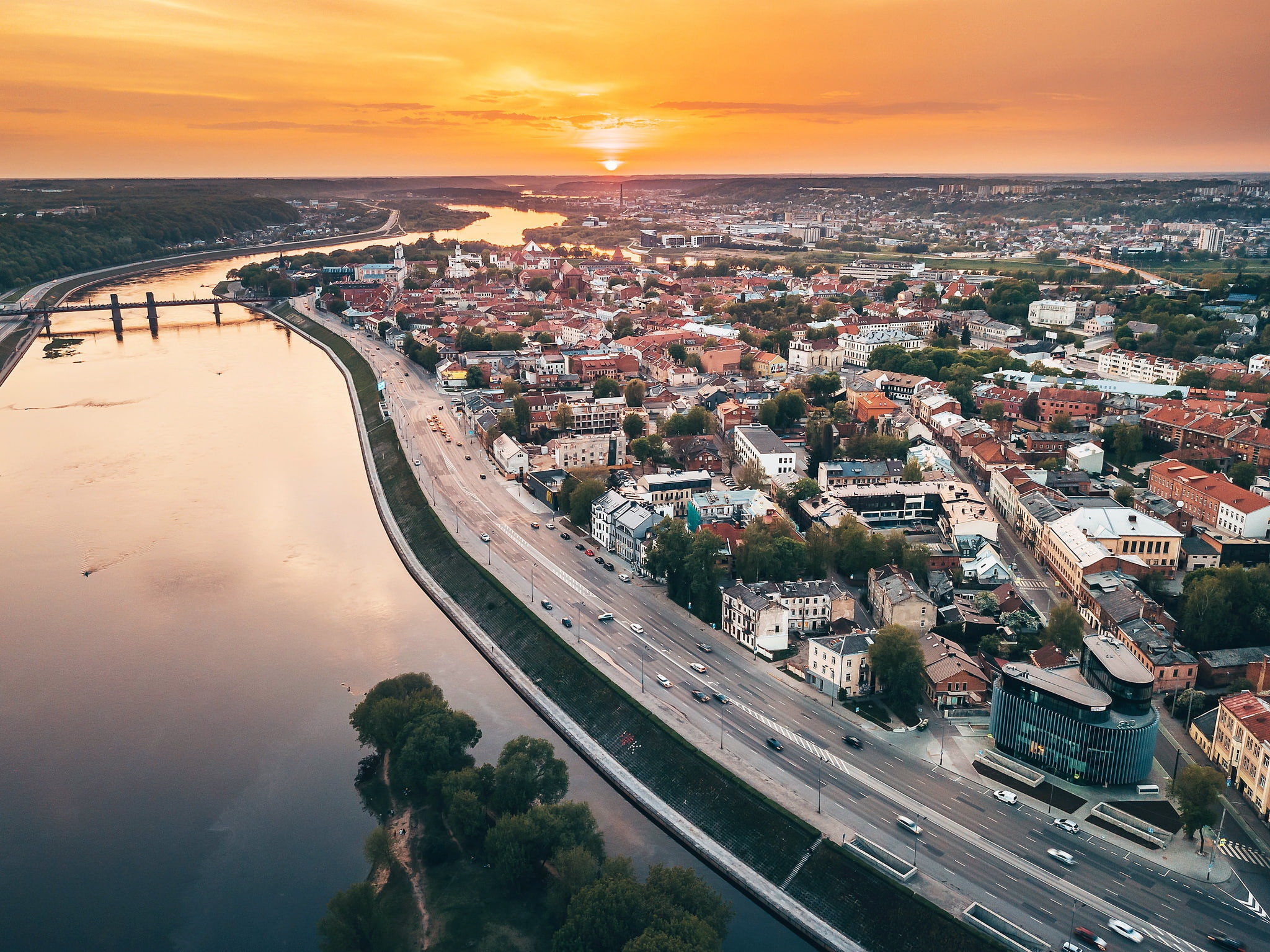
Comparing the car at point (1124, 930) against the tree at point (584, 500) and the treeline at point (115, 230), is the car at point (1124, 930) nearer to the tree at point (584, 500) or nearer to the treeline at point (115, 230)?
the tree at point (584, 500)

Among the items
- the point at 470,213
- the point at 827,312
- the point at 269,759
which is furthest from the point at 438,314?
→ the point at 470,213

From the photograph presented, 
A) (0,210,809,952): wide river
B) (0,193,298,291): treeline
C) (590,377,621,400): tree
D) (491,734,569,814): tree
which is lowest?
(0,210,809,952): wide river

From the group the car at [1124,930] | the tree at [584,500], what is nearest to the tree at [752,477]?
the tree at [584,500]

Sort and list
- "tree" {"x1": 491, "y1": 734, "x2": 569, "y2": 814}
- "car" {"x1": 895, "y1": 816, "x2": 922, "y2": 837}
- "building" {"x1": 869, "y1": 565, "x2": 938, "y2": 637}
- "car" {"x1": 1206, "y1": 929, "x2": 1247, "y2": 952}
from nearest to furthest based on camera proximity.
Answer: "car" {"x1": 1206, "y1": 929, "x2": 1247, "y2": 952} < "car" {"x1": 895, "y1": 816, "x2": 922, "y2": 837} < "tree" {"x1": 491, "y1": 734, "x2": 569, "y2": 814} < "building" {"x1": 869, "y1": 565, "x2": 938, "y2": 637}

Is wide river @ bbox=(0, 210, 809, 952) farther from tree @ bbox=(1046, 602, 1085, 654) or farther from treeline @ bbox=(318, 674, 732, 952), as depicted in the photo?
tree @ bbox=(1046, 602, 1085, 654)

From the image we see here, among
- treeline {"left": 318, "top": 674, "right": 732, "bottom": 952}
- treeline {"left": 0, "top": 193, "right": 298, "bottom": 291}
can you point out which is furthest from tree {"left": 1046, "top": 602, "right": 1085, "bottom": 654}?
treeline {"left": 0, "top": 193, "right": 298, "bottom": 291}

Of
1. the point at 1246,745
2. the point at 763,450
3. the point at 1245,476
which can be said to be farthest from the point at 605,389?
the point at 1246,745

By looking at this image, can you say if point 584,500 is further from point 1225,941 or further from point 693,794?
point 1225,941
